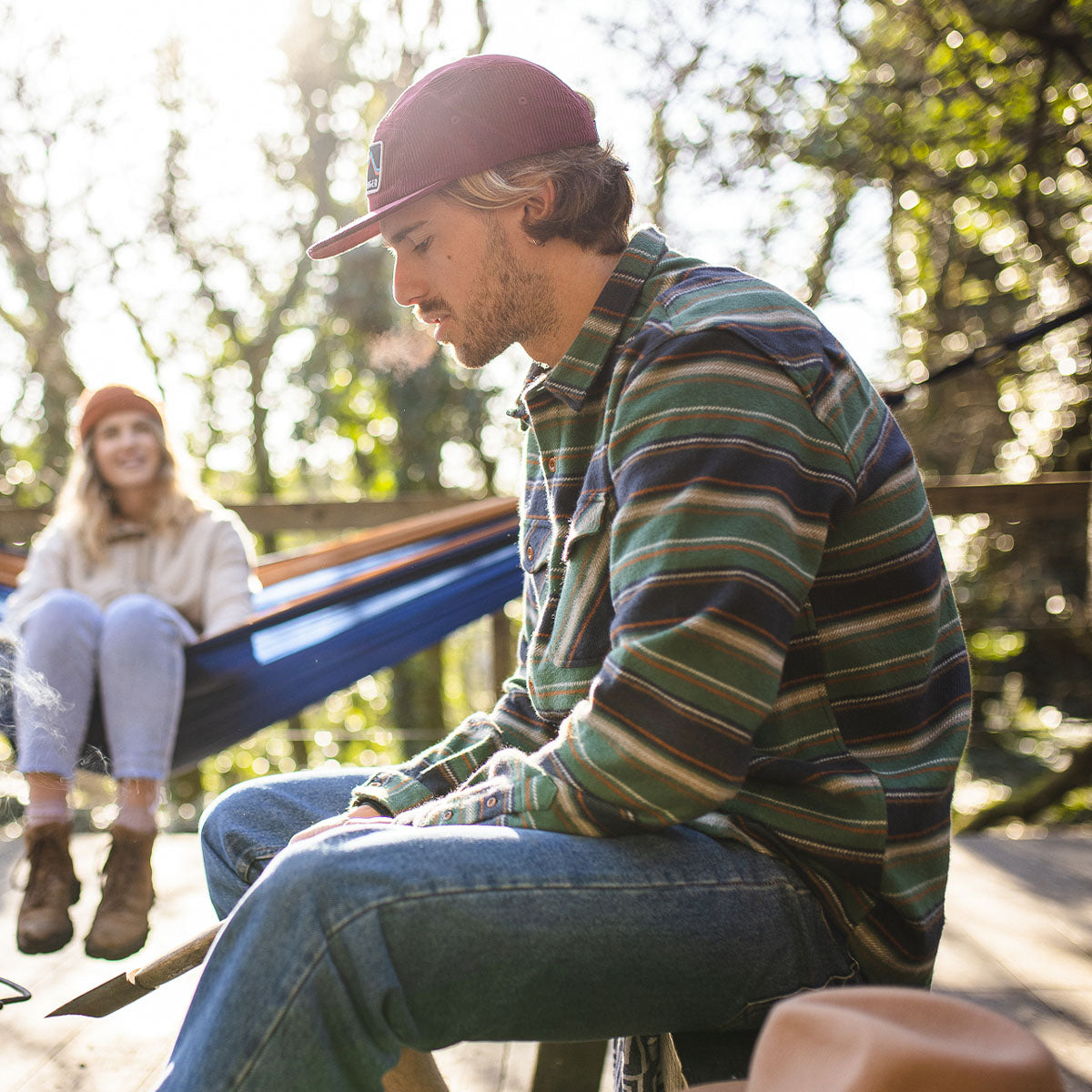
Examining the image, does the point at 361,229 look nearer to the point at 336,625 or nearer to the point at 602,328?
the point at 602,328

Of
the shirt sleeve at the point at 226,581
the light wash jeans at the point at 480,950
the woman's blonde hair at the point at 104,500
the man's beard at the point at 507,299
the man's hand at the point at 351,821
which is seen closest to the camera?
the light wash jeans at the point at 480,950

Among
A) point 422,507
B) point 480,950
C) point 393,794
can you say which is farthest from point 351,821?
point 422,507

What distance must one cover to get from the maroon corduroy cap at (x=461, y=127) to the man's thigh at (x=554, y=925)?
0.66m

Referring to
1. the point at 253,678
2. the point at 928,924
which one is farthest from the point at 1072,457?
the point at 928,924

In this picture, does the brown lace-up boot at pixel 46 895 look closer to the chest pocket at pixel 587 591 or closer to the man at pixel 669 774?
the man at pixel 669 774

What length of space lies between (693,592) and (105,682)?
1.40m

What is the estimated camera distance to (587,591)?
922mm

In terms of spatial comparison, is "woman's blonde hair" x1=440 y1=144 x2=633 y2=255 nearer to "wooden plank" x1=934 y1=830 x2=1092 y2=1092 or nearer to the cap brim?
the cap brim

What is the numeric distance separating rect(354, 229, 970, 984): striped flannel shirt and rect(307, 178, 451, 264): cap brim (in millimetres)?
282

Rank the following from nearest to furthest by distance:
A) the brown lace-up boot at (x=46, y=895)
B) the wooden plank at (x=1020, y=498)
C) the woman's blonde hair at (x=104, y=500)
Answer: the brown lace-up boot at (x=46, y=895) → the woman's blonde hair at (x=104, y=500) → the wooden plank at (x=1020, y=498)

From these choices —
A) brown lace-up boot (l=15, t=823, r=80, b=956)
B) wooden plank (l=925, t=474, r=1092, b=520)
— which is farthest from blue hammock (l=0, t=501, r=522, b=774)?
wooden plank (l=925, t=474, r=1092, b=520)

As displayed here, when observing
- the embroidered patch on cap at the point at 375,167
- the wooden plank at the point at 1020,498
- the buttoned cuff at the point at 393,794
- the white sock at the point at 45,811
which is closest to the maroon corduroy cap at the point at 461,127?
the embroidered patch on cap at the point at 375,167

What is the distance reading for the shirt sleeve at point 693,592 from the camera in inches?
29.2

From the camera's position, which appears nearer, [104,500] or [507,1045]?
[507,1045]
